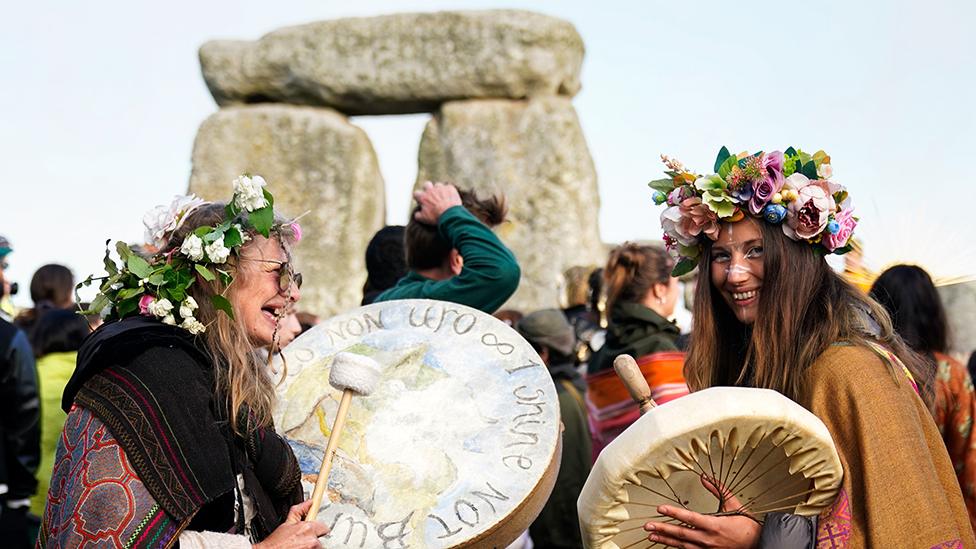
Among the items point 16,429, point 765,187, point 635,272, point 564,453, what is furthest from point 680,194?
point 16,429

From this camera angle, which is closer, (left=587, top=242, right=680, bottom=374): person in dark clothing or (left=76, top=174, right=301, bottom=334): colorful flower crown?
(left=76, top=174, right=301, bottom=334): colorful flower crown

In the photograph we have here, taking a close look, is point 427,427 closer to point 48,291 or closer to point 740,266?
point 740,266

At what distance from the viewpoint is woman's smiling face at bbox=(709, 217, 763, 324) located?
9.55 feet

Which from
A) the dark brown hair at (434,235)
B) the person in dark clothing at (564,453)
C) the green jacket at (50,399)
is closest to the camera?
the dark brown hair at (434,235)

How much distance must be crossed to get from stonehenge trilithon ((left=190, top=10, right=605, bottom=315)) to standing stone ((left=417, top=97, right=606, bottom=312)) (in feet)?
0.05

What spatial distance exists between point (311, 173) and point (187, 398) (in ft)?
44.4

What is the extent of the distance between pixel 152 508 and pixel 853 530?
1473 millimetres

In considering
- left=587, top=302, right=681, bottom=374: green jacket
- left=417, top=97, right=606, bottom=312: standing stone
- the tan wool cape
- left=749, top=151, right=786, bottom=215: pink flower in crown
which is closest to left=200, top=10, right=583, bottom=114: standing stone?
left=417, top=97, right=606, bottom=312: standing stone

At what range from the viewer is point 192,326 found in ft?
8.64

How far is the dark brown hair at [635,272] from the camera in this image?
15.9 feet

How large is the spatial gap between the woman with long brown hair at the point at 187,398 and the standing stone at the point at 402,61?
42.0 feet

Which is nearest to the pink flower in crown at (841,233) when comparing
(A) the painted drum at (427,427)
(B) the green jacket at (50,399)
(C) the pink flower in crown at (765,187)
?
(C) the pink flower in crown at (765,187)

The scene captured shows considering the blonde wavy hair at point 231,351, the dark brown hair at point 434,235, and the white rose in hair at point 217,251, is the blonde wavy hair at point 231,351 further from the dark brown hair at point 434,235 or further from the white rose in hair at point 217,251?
the dark brown hair at point 434,235

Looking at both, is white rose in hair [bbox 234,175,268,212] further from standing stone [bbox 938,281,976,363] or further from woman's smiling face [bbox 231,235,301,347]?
standing stone [bbox 938,281,976,363]
